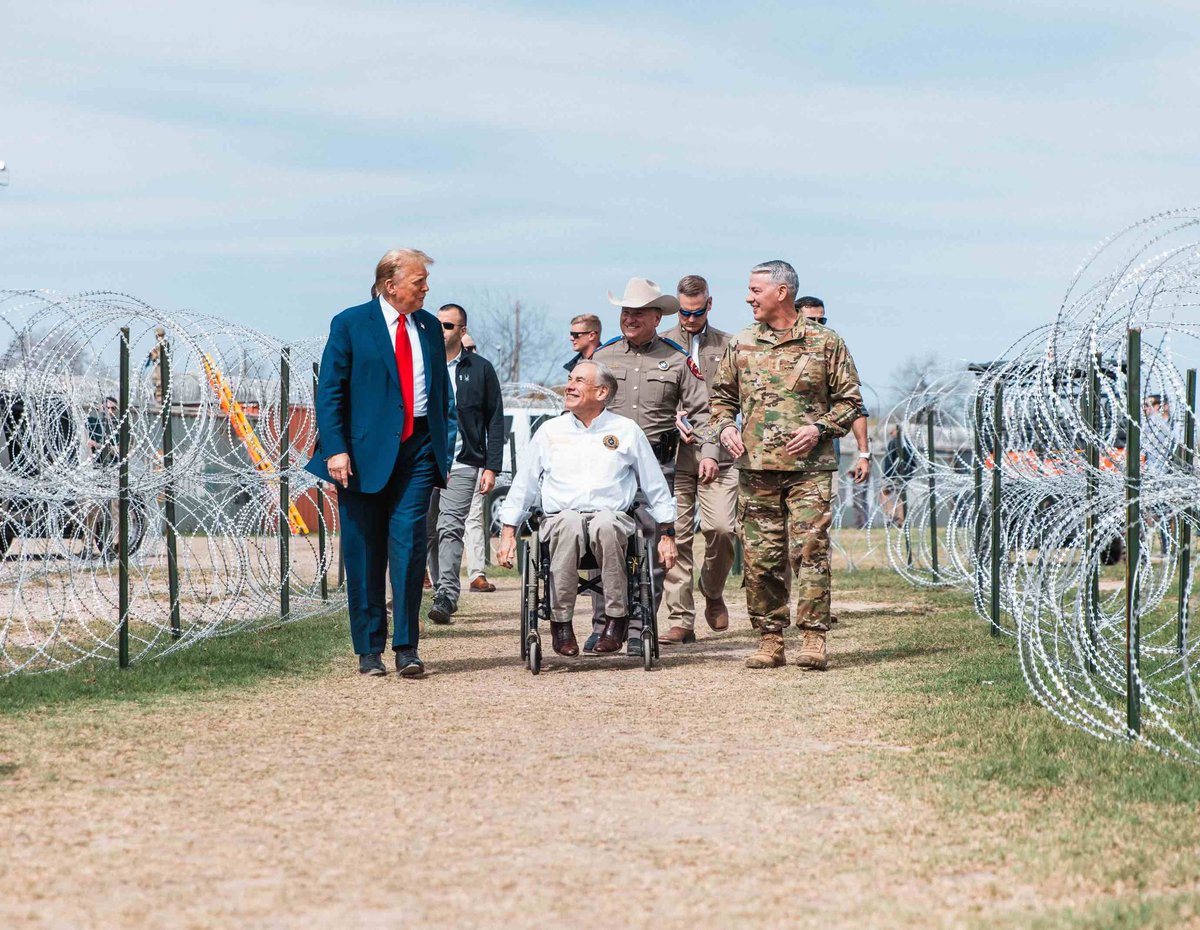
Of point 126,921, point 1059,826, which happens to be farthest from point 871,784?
point 126,921

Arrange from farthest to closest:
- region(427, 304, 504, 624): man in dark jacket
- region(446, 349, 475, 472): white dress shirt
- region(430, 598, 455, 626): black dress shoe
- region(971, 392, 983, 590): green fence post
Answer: region(446, 349, 475, 472): white dress shirt, region(427, 304, 504, 624): man in dark jacket, region(430, 598, 455, 626): black dress shoe, region(971, 392, 983, 590): green fence post

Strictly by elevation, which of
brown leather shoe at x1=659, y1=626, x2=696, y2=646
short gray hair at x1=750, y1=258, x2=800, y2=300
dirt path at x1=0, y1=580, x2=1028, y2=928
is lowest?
brown leather shoe at x1=659, y1=626, x2=696, y2=646

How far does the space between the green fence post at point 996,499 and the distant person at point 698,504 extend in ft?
4.89

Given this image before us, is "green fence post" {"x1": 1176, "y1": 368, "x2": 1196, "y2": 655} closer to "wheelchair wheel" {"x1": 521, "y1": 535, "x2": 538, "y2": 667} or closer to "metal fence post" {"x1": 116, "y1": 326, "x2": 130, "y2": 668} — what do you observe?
"wheelchair wheel" {"x1": 521, "y1": 535, "x2": 538, "y2": 667}

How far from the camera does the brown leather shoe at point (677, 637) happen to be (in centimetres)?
939

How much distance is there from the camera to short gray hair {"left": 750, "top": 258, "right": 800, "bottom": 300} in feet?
26.1

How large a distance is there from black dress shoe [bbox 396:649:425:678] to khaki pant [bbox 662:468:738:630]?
2079 millimetres

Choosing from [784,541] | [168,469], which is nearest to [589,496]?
[784,541]

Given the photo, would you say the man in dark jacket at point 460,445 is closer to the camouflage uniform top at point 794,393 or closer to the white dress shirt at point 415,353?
the white dress shirt at point 415,353

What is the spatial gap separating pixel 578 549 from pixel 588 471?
0.39 metres

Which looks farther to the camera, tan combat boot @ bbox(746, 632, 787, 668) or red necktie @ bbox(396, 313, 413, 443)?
tan combat boot @ bbox(746, 632, 787, 668)

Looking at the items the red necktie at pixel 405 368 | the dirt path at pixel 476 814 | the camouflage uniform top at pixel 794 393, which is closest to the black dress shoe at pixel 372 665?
the dirt path at pixel 476 814

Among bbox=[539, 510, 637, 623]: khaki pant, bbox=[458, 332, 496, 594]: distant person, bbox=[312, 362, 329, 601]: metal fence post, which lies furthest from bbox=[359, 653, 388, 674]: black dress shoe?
bbox=[458, 332, 496, 594]: distant person

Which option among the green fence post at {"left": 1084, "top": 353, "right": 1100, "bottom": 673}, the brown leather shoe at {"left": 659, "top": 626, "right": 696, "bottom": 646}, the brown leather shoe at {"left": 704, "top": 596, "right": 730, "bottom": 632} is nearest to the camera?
the green fence post at {"left": 1084, "top": 353, "right": 1100, "bottom": 673}
